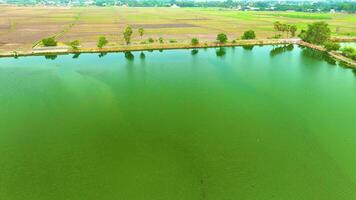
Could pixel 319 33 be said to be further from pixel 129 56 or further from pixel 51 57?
pixel 51 57

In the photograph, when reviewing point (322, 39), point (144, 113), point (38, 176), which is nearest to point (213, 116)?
point (144, 113)

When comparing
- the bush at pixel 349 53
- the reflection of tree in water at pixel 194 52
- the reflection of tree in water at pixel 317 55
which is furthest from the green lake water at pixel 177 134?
the reflection of tree in water at pixel 194 52

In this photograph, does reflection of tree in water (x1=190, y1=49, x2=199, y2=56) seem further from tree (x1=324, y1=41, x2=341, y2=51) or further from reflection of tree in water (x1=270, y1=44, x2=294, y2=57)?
tree (x1=324, y1=41, x2=341, y2=51)

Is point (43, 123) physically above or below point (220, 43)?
below

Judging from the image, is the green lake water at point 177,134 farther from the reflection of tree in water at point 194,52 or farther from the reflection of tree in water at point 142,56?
the reflection of tree in water at point 194,52

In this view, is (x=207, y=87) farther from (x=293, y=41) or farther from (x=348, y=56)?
(x=293, y=41)

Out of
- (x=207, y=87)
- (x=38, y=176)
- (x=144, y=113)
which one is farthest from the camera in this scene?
(x=207, y=87)
